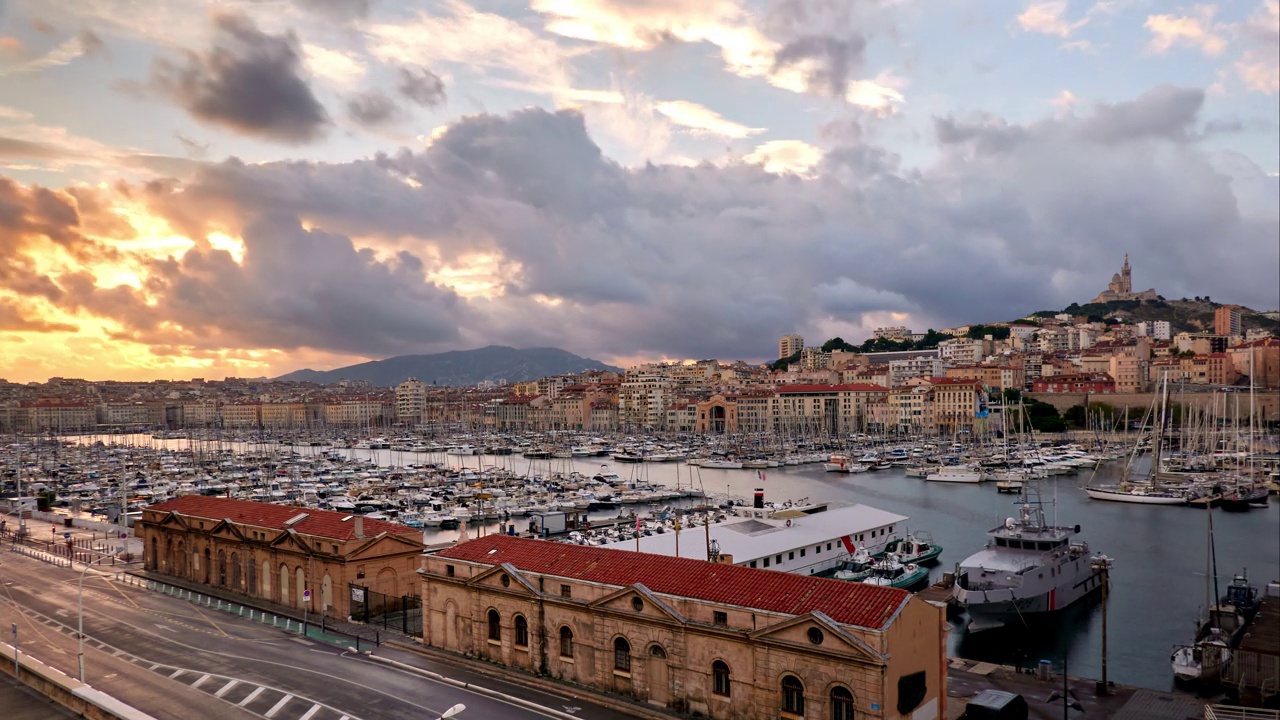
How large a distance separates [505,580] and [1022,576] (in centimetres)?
2092

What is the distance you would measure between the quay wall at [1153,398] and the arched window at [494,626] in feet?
274

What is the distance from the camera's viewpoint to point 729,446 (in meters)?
120

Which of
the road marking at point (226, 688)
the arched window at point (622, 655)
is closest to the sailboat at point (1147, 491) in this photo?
the arched window at point (622, 655)

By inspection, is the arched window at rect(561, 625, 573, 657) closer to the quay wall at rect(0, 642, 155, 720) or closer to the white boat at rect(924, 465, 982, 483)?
the quay wall at rect(0, 642, 155, 720)

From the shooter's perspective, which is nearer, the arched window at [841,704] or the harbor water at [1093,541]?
the arched window at [841,704]

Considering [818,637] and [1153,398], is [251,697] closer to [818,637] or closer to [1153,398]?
[818,637]

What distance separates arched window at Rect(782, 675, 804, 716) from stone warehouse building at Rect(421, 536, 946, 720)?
2 cm

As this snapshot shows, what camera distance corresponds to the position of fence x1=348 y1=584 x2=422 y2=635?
27.2 metres

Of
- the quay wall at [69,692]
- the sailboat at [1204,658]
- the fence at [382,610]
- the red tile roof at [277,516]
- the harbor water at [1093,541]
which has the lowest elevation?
the harbor water at [1093,541]

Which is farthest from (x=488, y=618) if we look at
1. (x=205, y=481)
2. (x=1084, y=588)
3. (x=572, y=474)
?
(x=205, y=481)

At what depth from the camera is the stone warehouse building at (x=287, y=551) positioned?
90.6ft

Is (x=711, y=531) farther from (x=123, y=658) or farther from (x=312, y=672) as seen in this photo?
(x=123, y=658)

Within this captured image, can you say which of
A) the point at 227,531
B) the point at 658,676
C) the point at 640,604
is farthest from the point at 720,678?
the point at 227,531

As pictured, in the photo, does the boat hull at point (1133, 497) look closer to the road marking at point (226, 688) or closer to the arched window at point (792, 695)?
the arched window at point (792, 695)
